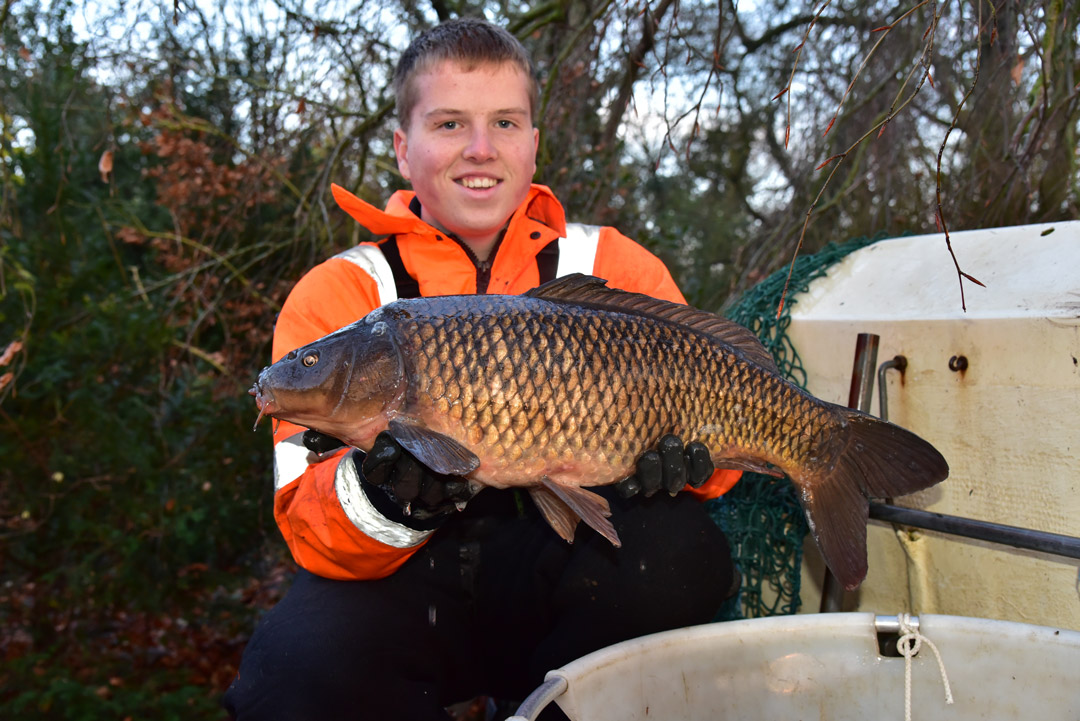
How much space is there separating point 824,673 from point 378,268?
Answer: 4.15 ft

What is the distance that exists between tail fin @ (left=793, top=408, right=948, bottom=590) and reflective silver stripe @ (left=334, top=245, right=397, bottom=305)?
3.20 feet

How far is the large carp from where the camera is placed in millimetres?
1400

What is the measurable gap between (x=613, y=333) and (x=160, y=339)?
274 cm

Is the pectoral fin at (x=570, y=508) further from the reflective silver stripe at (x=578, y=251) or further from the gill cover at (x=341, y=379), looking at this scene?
the reflective silver stripe at (x=578, y=251)

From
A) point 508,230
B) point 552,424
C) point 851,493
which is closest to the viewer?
point 552,424

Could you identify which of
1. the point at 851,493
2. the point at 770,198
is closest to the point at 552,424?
the point at 851,493

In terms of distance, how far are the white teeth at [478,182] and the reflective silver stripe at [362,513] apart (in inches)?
30.4

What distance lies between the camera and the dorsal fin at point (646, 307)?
1578 millimetres

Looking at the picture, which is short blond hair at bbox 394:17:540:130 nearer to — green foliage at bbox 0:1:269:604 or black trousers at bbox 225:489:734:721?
black trousers at bbox 225:489:734:721

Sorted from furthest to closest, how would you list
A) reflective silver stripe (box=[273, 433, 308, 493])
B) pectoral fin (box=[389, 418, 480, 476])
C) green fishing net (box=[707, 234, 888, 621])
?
green fishing net (box=[707, 234, 888, 621]) → reflective silver stripe (box=[273, 433, 308, 493]) → pectoral fin (box=[389, 418, 480, 476])

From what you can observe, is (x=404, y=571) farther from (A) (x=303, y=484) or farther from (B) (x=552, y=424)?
(B) (x=552, y=424)

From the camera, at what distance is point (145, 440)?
144 inches

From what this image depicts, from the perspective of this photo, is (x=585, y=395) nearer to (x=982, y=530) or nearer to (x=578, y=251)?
(x=578, y=251)

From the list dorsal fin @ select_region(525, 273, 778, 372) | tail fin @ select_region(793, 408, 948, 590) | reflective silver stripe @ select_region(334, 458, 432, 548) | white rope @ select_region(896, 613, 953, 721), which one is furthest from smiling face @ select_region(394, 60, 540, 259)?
white rope @ select_region(896, 613, 953, 721)
